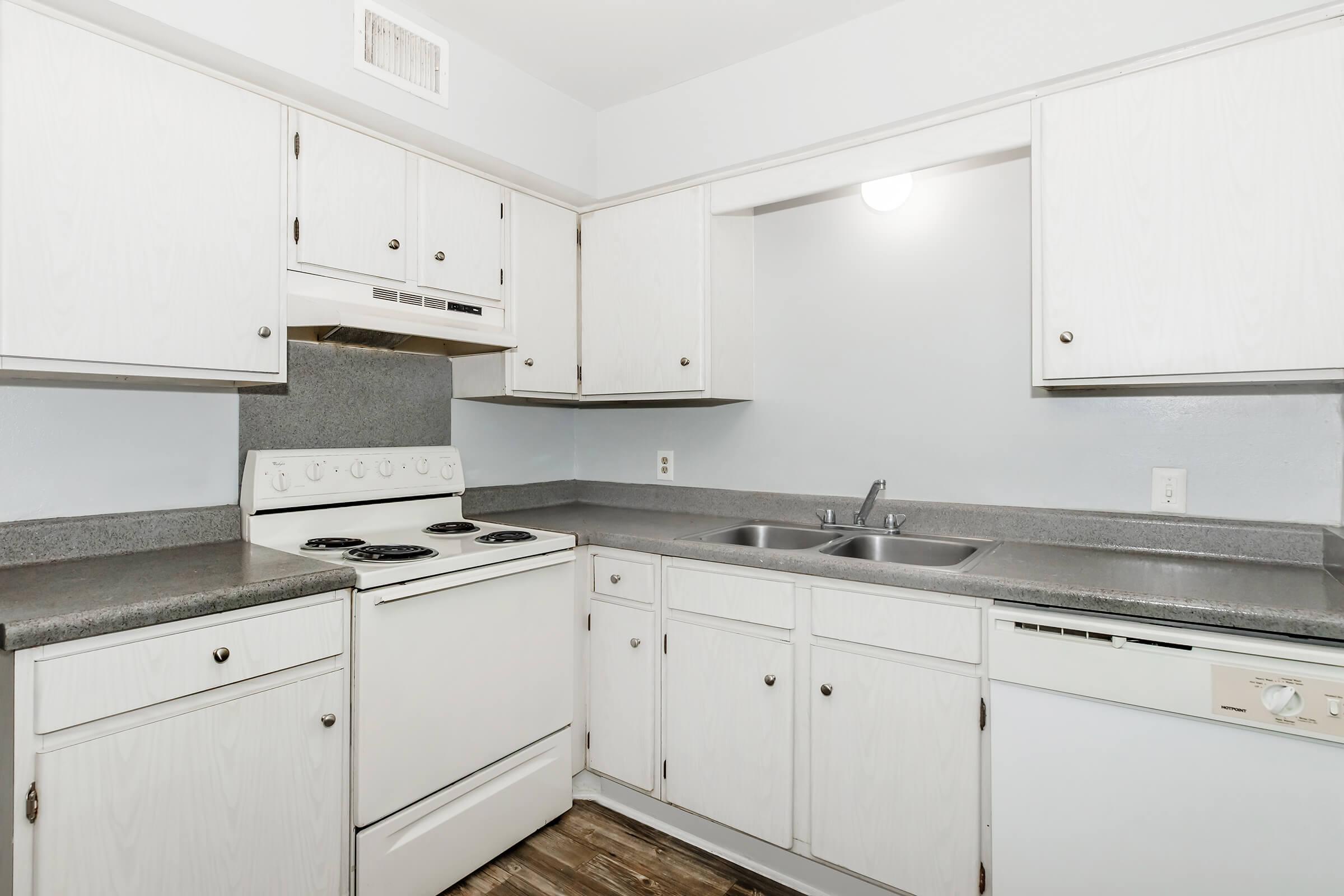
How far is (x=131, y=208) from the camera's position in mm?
1533

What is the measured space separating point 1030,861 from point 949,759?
0.24m

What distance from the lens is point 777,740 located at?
1.85 meters

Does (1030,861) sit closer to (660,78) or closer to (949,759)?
(949,759)

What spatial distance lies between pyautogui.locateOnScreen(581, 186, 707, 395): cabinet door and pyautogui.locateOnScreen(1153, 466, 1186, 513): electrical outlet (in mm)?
1402

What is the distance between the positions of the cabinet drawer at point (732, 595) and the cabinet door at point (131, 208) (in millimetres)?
1314

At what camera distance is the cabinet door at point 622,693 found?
213 cm

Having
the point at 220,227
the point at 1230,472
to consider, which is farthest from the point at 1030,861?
the point at 220,227

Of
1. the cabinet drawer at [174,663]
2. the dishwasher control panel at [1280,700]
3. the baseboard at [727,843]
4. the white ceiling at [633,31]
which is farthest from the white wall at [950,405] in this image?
the cabinet drawer at [174,663]

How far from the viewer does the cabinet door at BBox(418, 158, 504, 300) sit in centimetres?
215

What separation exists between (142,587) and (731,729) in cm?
151

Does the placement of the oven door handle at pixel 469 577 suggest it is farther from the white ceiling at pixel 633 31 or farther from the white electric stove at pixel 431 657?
the white ceiling at pixel 633 31

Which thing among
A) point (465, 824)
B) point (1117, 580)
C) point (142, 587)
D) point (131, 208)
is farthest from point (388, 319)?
point (1117, 580)

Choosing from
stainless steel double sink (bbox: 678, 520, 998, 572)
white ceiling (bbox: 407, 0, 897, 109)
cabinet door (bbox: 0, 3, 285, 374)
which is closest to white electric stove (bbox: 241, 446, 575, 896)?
cabinet door (bbox: 0, 3, 285, 374)

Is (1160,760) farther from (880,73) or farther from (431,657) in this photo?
(880,73)
